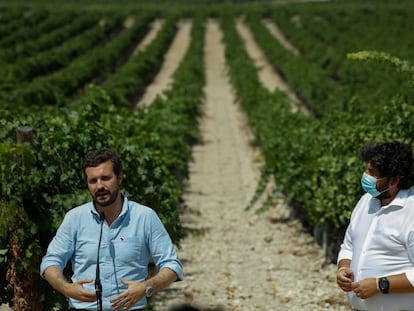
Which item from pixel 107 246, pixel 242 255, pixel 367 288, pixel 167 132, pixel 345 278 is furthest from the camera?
pixel 167 132

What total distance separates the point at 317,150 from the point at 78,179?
427 cm

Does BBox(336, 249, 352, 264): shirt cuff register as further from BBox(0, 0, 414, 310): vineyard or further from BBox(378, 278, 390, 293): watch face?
BBox(0, 0, 414, 310): vineyard

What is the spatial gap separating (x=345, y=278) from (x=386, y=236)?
1.04 ft

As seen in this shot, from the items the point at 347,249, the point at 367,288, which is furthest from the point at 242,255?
the point at 367,288

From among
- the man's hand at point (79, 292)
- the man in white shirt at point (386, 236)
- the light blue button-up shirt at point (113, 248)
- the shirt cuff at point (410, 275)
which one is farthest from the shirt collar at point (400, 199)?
the man's hand at point (79, 292)

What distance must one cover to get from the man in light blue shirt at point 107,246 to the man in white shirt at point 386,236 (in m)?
0.96

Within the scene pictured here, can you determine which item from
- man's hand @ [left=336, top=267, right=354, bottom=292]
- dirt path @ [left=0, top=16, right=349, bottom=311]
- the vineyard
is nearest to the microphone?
man's hand @ [left=336, top=267, right=354, bottom=292]

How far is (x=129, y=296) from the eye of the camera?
11.3ft

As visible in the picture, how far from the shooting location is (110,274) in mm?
3562

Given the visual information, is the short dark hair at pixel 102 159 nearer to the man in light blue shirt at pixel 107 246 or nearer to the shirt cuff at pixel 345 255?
the man in light blue shirt at pixel 107 246

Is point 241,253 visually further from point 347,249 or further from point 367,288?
point 367,288

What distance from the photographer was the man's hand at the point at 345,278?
3771 mm

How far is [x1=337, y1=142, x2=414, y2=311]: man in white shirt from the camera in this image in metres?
3.62

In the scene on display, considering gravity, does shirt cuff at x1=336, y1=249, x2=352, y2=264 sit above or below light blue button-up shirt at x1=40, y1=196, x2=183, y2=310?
below
